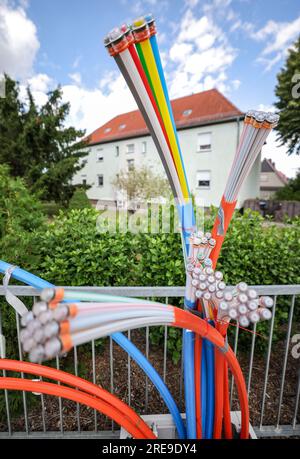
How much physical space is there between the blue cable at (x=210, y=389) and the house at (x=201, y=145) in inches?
419

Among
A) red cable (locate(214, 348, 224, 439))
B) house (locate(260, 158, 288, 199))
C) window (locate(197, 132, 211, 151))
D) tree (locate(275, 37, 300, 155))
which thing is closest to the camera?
red cable (locate(214, 348, 224, 439))

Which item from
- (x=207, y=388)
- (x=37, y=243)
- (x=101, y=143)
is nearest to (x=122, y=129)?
(x=101, y=143)

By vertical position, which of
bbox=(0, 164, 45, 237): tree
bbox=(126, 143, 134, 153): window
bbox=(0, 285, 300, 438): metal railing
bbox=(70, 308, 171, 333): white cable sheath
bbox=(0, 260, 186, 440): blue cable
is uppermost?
bbox=(126, 143, 134, 153): window

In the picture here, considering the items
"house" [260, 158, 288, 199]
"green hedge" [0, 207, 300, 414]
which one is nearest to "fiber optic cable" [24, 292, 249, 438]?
"green hedge" [0, 207, 300, 414]

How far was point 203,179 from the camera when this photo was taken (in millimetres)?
15203

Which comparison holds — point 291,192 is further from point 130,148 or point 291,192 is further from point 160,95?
point 160,95

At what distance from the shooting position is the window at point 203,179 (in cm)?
1506

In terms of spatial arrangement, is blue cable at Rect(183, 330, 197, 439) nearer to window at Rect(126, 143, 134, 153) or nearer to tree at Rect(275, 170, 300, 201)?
tree at Rect(275, 170, 300, 201)

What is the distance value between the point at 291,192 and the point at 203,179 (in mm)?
6220

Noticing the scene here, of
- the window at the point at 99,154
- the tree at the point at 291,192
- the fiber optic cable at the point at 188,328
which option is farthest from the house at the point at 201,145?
the fiber optic cable at the point at 188,328

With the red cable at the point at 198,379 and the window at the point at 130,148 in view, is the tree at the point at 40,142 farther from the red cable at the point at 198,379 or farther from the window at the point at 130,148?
the red cable at the point at 198,379

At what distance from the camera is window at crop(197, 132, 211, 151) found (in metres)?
14.7

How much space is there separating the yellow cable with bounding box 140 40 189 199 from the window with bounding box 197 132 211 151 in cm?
1491

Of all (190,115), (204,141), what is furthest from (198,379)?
(190,115)
